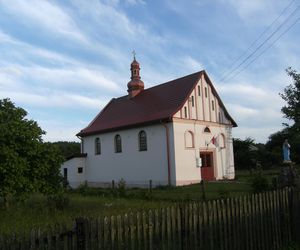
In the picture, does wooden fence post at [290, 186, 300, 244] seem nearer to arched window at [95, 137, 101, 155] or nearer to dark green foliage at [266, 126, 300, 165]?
dark green foliage at [266, 126, 300, 165]

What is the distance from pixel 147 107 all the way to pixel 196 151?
17.1 feet

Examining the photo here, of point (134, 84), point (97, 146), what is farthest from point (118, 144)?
point (134, 84)

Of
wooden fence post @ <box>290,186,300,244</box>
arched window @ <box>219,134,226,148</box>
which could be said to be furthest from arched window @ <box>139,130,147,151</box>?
wooden fence post @ <box>290,186,300,244</box>

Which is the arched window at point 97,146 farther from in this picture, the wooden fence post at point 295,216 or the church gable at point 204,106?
the wooden fence post at point 295,216

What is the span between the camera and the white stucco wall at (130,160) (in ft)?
99.8

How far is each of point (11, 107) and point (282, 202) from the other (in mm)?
9930

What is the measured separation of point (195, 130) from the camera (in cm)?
3123

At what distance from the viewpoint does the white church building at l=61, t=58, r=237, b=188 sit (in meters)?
29.9

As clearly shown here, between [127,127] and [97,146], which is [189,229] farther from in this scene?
[97,146]

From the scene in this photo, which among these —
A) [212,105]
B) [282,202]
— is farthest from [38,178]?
[212,105]

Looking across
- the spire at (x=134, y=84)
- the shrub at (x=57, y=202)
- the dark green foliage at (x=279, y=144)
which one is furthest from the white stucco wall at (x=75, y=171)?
the shrub at (x=57, y=202)

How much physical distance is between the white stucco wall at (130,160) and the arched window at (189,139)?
1.44 meters

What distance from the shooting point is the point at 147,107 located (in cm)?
3334

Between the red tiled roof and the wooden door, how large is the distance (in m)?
4.26
